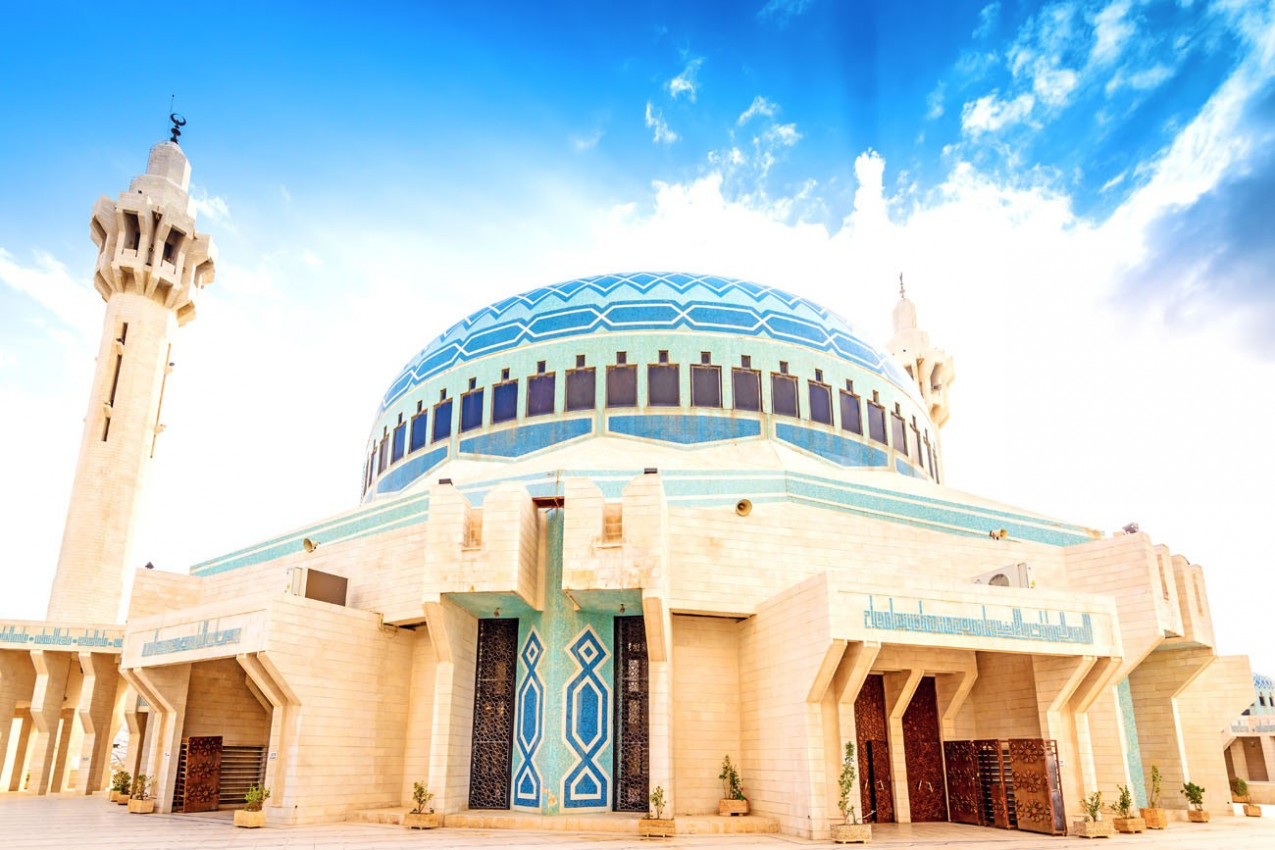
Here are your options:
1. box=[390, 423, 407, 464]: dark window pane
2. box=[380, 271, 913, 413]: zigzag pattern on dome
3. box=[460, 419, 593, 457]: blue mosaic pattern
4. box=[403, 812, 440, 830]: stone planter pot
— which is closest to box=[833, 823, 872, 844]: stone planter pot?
box=[403, 812, 440, 830]: stone planter pot

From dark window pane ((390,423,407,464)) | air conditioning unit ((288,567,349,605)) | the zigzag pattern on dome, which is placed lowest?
air conditioning unit ((288,567,349,605))

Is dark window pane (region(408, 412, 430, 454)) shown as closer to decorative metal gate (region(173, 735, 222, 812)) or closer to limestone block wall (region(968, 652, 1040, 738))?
decorative metal gate (region(173, 735, 222, 812))

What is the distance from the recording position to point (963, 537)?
1791 cm

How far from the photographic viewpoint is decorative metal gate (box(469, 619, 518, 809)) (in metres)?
15.6

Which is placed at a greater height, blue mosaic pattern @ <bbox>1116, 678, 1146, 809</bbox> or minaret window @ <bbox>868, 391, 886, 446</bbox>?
minaret window @ <bbox>868, 391, 886, 446</bbox>

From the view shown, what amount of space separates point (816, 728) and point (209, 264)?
82.0 feet

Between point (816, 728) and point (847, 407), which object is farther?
point (847, 407)

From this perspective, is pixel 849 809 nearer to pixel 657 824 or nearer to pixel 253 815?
pixel 657 824

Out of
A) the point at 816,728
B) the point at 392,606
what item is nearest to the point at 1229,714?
the point at 816,728

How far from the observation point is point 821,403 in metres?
22.7

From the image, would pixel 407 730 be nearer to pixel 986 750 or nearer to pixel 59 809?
pixel 59 809

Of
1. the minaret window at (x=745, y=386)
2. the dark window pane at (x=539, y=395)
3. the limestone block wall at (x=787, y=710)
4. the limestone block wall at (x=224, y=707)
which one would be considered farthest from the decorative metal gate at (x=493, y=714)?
the minaret window at (x=745, y=386)

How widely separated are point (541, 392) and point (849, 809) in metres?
12.7

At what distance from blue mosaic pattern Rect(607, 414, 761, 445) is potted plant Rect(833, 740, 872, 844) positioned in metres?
9.37
